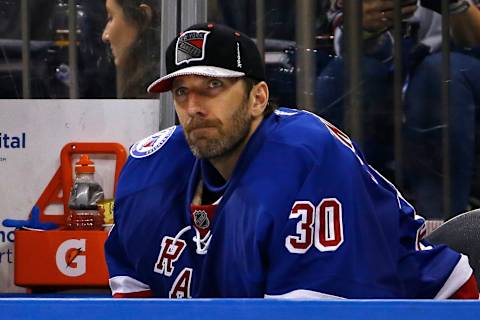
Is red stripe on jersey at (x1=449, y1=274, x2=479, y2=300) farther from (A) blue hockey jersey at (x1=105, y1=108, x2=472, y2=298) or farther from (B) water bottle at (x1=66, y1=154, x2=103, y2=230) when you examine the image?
(B) water bottle at (x1=66, y1=154, x2=103, y2=230)

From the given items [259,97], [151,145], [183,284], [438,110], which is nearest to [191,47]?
[259,97]

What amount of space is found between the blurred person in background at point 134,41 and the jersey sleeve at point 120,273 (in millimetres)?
1199

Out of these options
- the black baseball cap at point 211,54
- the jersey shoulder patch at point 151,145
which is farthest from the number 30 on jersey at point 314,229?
the jersey shoulder patch at point 151,145

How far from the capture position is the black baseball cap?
187 cm

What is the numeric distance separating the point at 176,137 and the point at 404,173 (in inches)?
51.1

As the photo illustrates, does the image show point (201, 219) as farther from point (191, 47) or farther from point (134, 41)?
point (134, 41)

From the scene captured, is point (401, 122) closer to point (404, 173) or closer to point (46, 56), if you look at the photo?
point (404, 173)

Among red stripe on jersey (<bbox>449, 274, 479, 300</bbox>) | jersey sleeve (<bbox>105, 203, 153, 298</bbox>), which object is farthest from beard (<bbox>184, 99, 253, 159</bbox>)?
red stripe on jersey (<bbox>449, 274, 479, 300</bbox>)

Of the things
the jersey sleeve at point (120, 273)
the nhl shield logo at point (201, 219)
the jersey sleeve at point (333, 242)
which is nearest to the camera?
the jersey sleeve at point (333, 242)

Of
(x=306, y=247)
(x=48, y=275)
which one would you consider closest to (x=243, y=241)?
(x=306, y=247)

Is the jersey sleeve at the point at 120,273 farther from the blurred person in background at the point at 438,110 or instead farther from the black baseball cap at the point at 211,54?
the blurred person in background at the point at 438,110

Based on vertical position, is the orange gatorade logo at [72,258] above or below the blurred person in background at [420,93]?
below

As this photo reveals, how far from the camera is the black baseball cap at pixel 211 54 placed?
187 cm

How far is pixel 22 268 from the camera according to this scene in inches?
124
